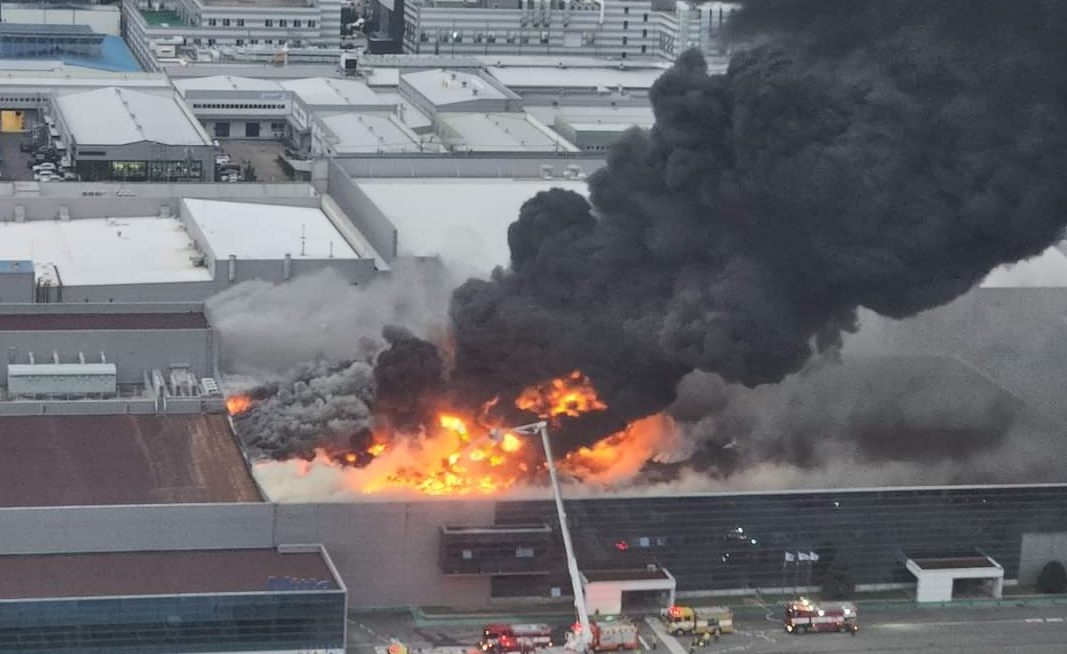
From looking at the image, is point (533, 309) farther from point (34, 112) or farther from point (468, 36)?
point (468, 36)

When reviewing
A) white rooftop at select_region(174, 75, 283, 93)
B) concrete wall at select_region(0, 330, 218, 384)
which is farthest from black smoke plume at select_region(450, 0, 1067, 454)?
white rooftop at select_region(174, 75, 283, 93)

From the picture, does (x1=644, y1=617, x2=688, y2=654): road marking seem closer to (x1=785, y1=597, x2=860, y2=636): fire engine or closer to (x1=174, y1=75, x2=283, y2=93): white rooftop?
(x1=785, y1=597, x2=860, y2=636): fire engine

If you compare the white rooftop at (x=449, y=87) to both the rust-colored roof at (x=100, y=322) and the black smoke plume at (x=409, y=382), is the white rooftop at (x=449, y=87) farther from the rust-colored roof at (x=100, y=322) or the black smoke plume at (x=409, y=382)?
the black smoke plume at (x=409, y=382)

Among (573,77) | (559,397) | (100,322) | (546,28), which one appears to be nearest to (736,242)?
(559,397)

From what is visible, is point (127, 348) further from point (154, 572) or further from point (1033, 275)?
point (1033, 275)

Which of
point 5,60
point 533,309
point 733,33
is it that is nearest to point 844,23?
point 733,33

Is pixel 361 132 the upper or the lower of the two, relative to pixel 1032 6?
lower
